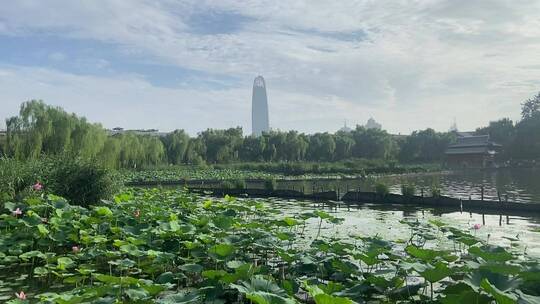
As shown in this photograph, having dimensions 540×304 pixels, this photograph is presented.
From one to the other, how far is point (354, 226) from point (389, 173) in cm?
3065

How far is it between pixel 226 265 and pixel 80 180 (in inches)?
281

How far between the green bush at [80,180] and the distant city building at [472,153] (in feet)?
147

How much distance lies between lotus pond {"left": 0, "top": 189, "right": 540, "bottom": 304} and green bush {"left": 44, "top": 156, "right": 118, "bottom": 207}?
6.12 ft

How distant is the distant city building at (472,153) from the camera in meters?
48.1

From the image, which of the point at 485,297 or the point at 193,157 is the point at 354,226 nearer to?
the point at 485,297

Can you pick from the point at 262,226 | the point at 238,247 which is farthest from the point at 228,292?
the point at 262,226

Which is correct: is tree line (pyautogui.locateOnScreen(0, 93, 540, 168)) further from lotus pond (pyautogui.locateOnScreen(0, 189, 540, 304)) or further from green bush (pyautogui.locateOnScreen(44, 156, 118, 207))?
lotus pond (pyautogui.locateOnScreen(0, 189, 540, 304))

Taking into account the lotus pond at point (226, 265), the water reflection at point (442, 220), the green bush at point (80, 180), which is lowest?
the water reflection at point (442, 220)

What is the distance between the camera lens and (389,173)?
131 ft

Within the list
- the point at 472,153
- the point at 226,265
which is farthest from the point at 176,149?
the point at 226,265

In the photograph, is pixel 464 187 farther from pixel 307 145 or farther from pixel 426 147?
pixel 426 147

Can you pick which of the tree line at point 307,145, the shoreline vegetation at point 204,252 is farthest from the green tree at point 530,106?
the shoreline vegetation at point 204,252

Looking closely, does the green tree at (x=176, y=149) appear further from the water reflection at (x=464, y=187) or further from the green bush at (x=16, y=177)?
the green bush at (x=16, y=177)

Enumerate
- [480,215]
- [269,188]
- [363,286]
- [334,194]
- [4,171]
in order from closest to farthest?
[363,286], [4,171], [480,215], [334,194], [269,188]
